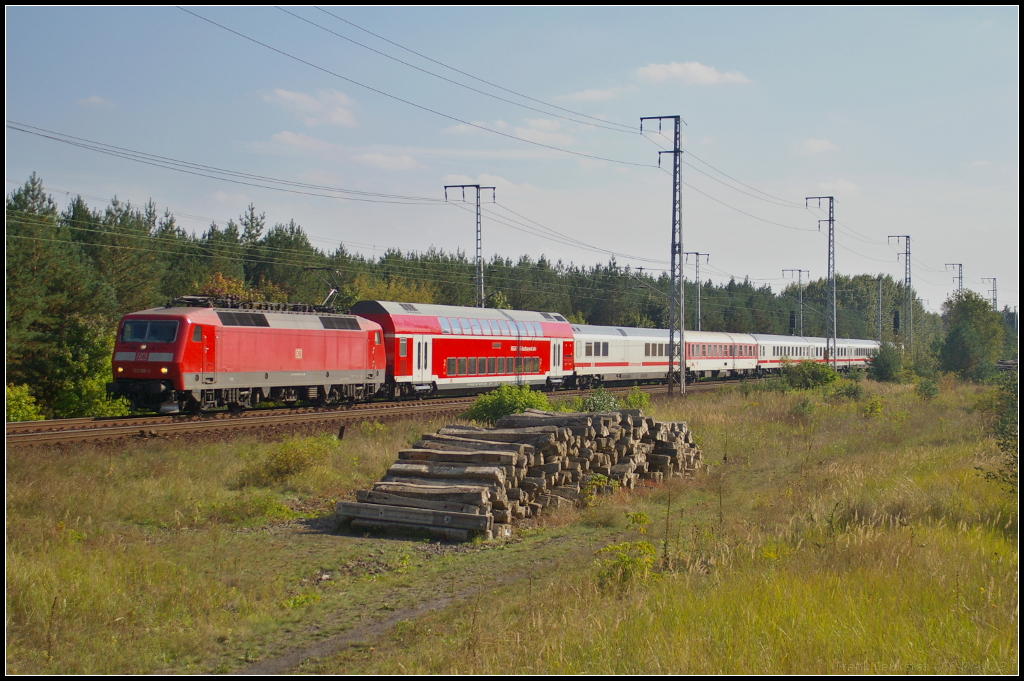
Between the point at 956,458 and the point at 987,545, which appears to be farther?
the point at 956,458

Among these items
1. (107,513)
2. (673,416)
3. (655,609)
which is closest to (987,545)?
(655,609)

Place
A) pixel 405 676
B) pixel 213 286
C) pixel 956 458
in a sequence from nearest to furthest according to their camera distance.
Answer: pixel 405 676 → pixel 956 458 → pixel 213 286

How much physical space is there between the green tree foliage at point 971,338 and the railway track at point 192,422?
4005cm

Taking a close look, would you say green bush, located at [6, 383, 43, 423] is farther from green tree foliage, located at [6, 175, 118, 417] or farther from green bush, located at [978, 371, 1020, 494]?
green bush, located at [978, 371, 1020, 494]

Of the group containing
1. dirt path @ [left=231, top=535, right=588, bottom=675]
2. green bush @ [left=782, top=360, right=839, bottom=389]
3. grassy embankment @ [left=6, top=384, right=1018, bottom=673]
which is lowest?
dirt path @ [left=231, top=535, right=588, bottom=675]

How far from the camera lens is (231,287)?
181 feet

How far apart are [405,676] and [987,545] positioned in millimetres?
7470

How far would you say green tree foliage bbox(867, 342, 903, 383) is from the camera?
49.9 meters

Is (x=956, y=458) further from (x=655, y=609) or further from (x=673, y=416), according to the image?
(x=655, y=609)

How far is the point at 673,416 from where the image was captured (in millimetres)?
25266

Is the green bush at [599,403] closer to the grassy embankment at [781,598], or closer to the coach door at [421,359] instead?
the grassy embankment at [781,598]

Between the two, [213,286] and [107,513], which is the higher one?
[213,286]

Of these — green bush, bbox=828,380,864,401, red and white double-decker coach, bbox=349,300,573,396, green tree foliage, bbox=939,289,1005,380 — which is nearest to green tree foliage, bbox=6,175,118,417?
red and white double-decker coach, bbox=349,300,573,396

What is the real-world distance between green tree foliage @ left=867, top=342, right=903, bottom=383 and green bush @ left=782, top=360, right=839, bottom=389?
10573 mm
